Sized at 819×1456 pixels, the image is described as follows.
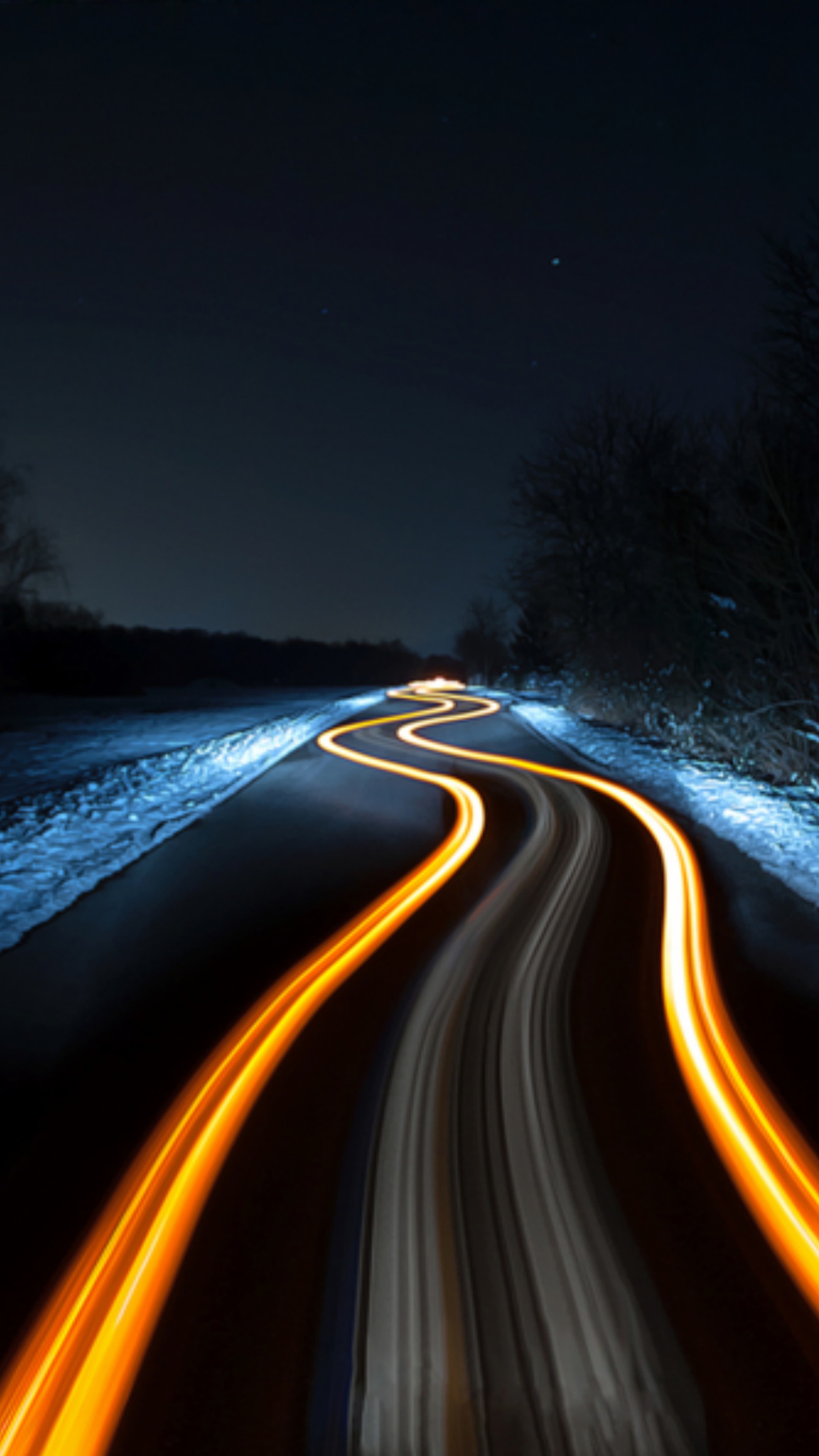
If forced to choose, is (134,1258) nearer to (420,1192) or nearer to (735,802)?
(420,1192)

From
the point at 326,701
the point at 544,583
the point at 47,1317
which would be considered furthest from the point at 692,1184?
the point at 326,701

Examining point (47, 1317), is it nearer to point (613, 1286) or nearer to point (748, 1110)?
point (613, 1286)

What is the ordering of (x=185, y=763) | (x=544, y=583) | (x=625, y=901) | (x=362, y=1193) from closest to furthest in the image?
(x=362, y=1193) → (x=625, y=901) → (x=185, y=763) → (x=544, y=583)

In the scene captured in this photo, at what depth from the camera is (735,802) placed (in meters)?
9.53

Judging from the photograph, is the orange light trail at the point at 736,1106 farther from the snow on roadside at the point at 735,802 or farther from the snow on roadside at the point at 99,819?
the snow on roadside at the point at 99,819

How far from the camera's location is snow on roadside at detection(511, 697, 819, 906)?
6.79 metres

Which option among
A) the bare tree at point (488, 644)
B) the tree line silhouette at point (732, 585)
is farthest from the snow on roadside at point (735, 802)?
the bare tree at point (488, 644)

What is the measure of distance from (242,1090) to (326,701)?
35.5 m

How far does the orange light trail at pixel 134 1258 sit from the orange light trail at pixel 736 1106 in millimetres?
1927

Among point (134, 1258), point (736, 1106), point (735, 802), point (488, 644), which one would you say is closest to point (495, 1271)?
point (134, 1258)

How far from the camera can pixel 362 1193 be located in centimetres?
259

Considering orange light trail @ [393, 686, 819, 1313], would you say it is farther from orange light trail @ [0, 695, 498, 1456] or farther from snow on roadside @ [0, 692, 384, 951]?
snow on roadside @ [0, 692, 384, 951]

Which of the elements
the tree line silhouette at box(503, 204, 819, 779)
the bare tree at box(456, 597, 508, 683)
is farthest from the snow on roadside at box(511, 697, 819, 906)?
the bare tree at box(456, 597, 508, 683)

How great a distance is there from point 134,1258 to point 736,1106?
241 centimetres
